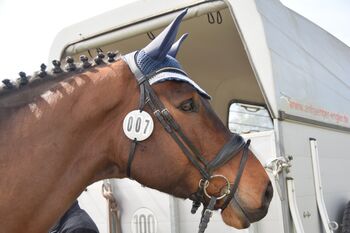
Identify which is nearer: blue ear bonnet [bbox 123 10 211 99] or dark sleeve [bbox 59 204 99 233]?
blue ear bonnet [bbox 123 10 211 99]

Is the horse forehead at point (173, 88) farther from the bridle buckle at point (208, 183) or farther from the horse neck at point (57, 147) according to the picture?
the bridle buckle at point (208, 183)

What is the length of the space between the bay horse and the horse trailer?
38.2 inches

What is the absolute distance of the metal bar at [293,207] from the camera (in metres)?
2.59

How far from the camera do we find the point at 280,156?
2.66 metres

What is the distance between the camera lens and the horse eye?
174 cm

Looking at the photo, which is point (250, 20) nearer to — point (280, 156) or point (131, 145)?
point (280, 156)

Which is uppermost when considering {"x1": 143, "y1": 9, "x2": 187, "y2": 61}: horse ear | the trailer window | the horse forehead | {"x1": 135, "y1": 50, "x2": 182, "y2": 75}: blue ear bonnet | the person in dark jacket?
the trailer window

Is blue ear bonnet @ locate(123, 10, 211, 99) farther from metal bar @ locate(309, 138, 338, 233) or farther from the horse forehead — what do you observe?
metal bar @ locate(309, 138, 338, 233)

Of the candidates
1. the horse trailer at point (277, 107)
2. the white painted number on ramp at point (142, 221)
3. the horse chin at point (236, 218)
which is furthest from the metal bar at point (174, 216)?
the horse chin at point (236, 218)

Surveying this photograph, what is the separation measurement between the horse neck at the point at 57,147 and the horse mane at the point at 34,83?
4 centimetres

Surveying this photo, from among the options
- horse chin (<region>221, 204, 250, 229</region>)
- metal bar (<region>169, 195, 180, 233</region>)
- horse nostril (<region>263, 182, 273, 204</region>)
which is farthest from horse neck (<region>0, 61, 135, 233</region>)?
metal bar (<region>169, 195, 180, 233</region>)

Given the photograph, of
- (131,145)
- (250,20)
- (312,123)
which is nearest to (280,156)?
(312,123)

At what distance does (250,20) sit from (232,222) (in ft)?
Answer: 5.47

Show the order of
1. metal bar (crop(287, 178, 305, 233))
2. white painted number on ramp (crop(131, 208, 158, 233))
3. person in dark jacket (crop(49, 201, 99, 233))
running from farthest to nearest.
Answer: white painted number on ramp (crop(131, 208, 158, 233)), metal bar (crop(287, 178, 305, 233)), person in dark jacket (crop(49, 201, 99, 233))
